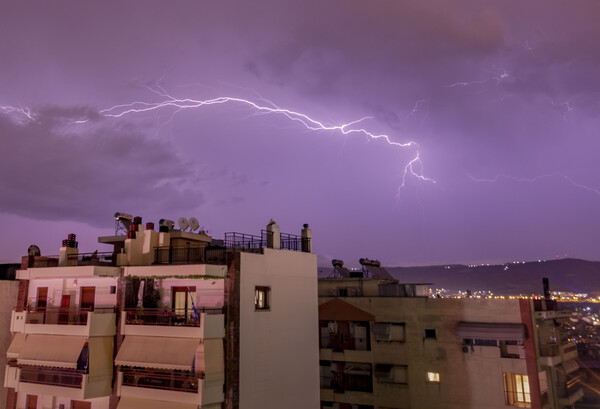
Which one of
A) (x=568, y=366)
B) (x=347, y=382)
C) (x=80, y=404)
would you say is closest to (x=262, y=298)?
(x=80, y=404)

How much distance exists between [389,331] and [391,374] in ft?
10.4

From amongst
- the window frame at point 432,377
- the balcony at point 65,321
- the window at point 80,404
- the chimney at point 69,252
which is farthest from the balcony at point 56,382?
the window frame at point 432,377

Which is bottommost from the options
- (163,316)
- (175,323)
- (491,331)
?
(491,331)

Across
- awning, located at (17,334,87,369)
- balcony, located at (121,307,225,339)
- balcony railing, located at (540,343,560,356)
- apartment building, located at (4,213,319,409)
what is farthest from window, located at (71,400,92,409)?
balcony railing, located at (540,343,560,356)

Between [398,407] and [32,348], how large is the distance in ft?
78.9

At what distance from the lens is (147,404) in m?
20.2

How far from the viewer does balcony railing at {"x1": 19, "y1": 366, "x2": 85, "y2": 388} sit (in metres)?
22.1

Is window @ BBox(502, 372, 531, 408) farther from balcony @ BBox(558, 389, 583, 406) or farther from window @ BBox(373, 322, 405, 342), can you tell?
window @ BBox(373, 322, 405, 342)

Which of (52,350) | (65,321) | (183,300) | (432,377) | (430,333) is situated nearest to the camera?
(183,300)

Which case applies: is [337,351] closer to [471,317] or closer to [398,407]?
[398,407]

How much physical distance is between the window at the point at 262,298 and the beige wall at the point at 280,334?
0.74ft

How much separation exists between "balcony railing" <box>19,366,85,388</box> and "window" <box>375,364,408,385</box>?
66.9ft

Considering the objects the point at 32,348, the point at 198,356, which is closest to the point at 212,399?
the point at 198,356

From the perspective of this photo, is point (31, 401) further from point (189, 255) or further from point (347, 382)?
point (347, 382)
